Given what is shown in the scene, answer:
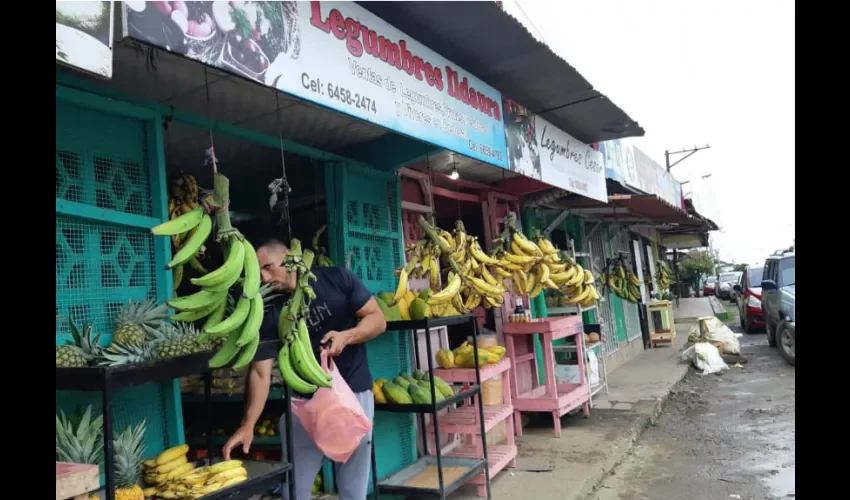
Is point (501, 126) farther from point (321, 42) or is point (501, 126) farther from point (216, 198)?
point (216, 198)

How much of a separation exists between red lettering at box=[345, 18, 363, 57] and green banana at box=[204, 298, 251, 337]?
1.51 meters

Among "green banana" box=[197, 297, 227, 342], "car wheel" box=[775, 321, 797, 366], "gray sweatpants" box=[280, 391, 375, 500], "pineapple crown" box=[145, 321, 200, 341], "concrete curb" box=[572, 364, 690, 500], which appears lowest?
"concrete curb" box=[572, 364, 690, 500]

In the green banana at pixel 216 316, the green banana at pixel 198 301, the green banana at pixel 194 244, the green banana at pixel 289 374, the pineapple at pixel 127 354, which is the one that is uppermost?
the green banana at pixel 194 244

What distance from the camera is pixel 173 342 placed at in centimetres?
250

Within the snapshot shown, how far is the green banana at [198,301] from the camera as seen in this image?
226 cm

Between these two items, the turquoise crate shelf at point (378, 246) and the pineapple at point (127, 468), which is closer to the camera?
the pineapple at point (127, 468)

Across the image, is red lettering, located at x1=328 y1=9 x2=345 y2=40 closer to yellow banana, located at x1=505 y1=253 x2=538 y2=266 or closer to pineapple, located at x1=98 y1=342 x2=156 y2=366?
pineapple, located at x1=98 y1=342 x2=156 y2=366

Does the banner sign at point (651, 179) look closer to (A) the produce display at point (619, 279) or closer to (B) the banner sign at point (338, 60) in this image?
(A) the produce display at point (619, 279)

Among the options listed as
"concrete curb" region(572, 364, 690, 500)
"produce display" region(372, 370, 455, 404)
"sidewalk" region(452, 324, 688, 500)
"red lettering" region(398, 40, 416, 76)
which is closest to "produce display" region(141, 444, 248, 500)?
"produce display" region(372, 370, 455, 404)

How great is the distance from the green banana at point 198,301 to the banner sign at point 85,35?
2.90 ft

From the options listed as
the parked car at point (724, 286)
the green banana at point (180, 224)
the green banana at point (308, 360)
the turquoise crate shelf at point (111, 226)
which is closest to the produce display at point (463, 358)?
the green banana at point (308, 360)

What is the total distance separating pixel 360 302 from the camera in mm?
3605

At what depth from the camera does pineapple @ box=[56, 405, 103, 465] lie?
2234mm
